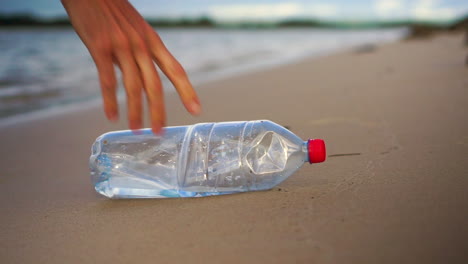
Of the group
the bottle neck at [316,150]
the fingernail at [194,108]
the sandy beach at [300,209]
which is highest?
the fingernail at [194,108]

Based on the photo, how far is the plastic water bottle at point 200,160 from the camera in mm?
1679

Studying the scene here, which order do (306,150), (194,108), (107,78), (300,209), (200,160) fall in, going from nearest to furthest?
(107,78) < (194,108) < (300,209) < (306,150) < (200,160)

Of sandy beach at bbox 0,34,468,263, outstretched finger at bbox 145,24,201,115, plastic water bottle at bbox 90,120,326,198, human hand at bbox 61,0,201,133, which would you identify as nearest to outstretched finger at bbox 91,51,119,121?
human hand at bbox 61,0,201,133

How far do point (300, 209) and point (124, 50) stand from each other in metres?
0.84

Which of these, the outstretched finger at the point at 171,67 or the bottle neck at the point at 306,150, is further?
the bottle neck at the point at 306,150

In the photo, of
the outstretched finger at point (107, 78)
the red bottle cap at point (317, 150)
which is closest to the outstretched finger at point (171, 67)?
the outstretched finger at point (107, 78)

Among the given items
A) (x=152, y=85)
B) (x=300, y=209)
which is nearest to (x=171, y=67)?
(x=152, y=85)

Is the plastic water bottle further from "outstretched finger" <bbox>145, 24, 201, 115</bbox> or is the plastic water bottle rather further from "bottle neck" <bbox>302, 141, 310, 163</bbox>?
"outstretched finger" <bbox>145, 24, 201, 115</bbox>

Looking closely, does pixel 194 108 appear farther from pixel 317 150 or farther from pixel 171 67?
pixel 317 150

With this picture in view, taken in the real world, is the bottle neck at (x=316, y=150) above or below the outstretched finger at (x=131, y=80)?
below

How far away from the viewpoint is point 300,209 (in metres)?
1.46

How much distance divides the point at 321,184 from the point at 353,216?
1.07 feet

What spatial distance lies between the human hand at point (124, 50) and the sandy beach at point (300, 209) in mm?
485

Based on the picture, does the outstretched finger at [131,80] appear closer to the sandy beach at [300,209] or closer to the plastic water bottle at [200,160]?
the sandy beach at [300,209]
